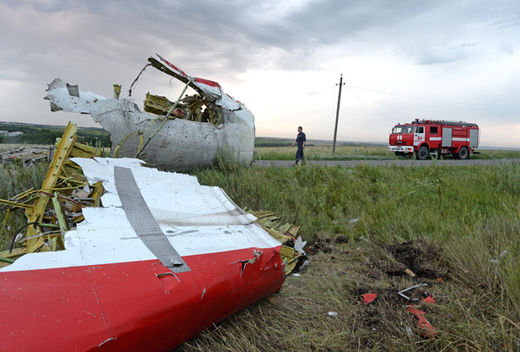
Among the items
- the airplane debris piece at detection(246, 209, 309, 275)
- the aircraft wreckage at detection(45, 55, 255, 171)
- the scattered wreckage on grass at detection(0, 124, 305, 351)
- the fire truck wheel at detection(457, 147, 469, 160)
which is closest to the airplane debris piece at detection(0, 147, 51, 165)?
the aircraft wreckage at detection(45, 55, 255, 171)

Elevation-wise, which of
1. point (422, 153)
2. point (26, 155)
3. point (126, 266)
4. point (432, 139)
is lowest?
point (126, 266)

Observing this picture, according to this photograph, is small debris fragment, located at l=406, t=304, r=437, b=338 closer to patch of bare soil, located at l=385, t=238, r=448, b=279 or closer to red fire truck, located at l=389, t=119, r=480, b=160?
patch of bare soil, located at l=385, t=238, r=448, b=279

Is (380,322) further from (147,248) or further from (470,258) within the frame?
(147,248)

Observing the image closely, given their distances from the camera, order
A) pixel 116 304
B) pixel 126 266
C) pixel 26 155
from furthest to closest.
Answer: pixel 26 155 < pixel 126 266 < pixel 116 304

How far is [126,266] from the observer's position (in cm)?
182

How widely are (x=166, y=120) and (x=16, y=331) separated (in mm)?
4972

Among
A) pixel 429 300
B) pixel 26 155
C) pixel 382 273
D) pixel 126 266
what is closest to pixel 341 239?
pixel 382 273

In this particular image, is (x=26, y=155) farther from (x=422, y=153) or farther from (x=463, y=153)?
(x=463, y=153)

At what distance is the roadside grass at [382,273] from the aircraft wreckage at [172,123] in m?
0.64

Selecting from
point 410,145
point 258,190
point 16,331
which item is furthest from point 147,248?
point 410,145

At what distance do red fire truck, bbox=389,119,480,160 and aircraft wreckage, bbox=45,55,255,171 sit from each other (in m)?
15.4

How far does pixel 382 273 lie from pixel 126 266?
262 cm

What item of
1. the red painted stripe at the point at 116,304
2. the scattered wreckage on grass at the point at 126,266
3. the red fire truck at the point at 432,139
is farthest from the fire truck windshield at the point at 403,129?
the red painted stripe at the point at 116,304

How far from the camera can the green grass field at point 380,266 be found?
2.12 metres
